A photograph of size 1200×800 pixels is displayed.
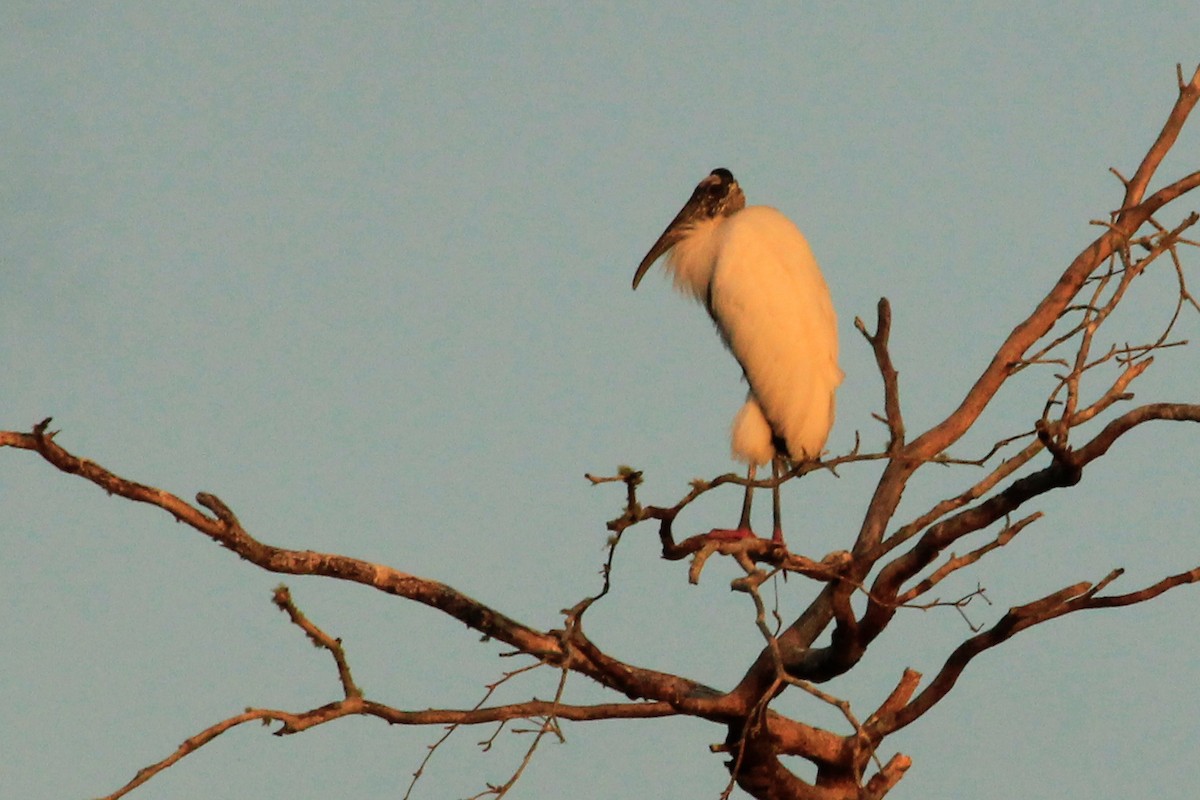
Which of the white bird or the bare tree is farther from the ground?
the white bird

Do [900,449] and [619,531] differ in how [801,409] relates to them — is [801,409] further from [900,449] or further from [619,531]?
[619,531]

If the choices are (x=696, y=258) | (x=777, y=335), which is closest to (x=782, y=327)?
(x=777, y=335)

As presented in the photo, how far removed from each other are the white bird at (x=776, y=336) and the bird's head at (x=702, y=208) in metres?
0.62

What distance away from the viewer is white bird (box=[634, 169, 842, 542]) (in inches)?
312

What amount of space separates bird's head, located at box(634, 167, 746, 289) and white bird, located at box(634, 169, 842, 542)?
2.04 ft

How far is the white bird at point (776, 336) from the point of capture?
26.0ft

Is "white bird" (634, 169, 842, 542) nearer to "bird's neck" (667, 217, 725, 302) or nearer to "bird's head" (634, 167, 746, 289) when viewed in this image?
"bird's neck" (667, 217, 725, 302)

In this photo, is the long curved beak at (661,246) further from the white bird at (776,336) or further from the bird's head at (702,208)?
the white bird at (776,336)

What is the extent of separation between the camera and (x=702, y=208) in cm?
911

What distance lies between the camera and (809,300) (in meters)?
8.05

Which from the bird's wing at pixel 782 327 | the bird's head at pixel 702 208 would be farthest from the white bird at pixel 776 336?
the bird's head at pixel 702 208

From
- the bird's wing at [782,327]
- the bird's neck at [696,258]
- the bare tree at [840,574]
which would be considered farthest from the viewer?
the bird's neck at [696,258]

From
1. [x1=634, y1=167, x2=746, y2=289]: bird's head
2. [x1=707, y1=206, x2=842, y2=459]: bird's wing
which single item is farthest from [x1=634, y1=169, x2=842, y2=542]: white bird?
[x1=634, y1=167, x2=746, y2=289]: bird's head

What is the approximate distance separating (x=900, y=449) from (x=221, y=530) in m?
2.19
